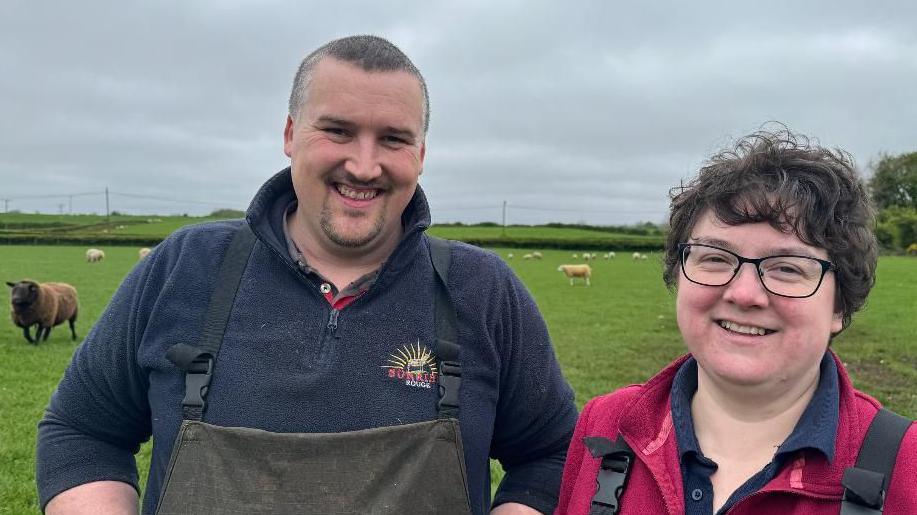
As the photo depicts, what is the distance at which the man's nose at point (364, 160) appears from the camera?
109 inches

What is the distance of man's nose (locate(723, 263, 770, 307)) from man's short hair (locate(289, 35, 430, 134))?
139 cm

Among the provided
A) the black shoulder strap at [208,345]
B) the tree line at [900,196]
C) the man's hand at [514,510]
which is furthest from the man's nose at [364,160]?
the tree line at [900,196]

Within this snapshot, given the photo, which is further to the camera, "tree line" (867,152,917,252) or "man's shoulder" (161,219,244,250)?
"tree line" (867,152,917,252)

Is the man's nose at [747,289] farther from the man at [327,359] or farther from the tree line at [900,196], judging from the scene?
the tree line at [900,196]

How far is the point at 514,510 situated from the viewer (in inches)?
120

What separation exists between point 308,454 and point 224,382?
1.44 feet

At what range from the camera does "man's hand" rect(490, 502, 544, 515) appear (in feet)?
9.93

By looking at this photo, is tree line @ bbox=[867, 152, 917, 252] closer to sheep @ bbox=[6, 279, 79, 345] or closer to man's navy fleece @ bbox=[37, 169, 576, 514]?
sheep @ bbox=[6, 279, 79, 345]

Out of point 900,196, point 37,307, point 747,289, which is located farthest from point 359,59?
point 900,196

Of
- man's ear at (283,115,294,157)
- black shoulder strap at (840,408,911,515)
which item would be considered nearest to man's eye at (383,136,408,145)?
man's ear at (283,115,294,157)

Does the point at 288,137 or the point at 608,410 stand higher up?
the point at 288,137

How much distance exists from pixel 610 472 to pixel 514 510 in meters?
0.70

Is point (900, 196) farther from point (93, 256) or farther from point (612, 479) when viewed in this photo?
point (612, 479)

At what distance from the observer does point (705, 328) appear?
2355 mm
